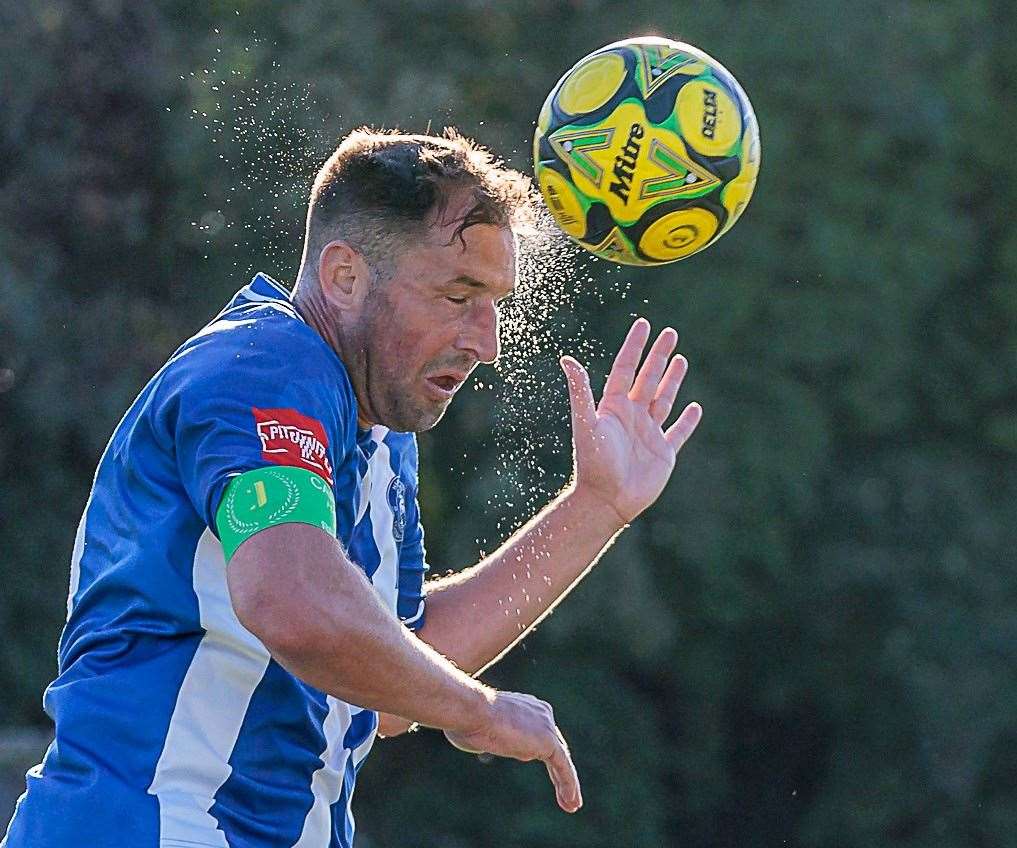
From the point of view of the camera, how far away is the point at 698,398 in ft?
32.3

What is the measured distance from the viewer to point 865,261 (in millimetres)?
10086

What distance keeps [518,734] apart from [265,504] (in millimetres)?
621

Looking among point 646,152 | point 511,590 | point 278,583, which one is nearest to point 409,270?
point 278,583

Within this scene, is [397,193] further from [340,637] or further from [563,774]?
[563,774]

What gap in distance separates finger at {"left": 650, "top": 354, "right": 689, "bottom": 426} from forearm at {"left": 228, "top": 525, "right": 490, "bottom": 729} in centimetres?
144

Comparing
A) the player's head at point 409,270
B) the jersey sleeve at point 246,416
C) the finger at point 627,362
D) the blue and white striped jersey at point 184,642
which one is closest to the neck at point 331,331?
the player's head at point 409,270

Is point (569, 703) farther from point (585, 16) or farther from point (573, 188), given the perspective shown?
point (573, 188)

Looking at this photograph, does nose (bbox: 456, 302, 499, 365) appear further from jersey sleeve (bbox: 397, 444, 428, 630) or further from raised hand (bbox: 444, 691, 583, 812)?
raised hand (bbox: 444, 691, 583, 812)

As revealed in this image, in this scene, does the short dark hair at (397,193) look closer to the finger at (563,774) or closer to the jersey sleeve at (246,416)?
the jersey sleeve at (246,416)

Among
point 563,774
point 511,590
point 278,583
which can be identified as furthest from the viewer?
point 511,590

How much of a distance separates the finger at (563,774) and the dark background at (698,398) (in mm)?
6251

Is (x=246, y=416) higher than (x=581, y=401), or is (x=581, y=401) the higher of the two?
(x=246, y=416)

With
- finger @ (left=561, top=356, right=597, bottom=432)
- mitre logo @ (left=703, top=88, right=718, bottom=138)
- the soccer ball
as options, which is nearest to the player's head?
finger @ (left=561, top=356, right=597, bottom=432)

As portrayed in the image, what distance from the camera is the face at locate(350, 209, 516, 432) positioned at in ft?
10.6
